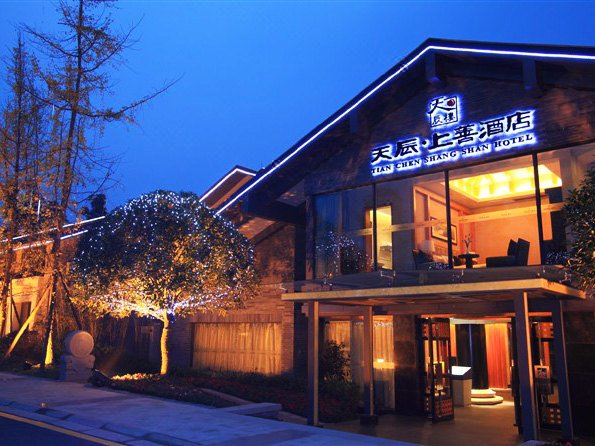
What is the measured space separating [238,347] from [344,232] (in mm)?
5972

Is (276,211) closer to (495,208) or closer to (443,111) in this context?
(443,111)

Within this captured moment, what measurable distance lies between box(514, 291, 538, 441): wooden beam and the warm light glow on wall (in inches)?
187

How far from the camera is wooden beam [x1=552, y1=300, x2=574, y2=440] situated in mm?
9859

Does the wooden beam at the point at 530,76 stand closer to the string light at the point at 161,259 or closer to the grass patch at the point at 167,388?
the string light at the point at 161,259

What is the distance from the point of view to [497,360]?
69.6 ft

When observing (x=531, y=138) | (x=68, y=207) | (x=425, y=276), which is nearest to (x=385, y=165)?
(x=531, y=138)

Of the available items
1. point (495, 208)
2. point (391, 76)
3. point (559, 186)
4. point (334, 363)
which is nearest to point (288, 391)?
point (334, 363)

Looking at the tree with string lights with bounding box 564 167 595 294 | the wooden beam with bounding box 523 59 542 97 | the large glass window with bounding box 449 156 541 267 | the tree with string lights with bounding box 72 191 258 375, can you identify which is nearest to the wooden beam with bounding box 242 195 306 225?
the tree with string lights with bounding box 72 191 258 375

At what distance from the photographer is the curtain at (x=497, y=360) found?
21.1 metres

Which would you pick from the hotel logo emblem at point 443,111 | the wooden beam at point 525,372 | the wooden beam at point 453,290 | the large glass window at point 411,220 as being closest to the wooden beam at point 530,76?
the hotel logo emblem at point 443,111

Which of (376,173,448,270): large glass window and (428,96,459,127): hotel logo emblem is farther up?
(428,96,459,127): hotel logo emblem

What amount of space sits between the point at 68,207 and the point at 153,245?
7.95m

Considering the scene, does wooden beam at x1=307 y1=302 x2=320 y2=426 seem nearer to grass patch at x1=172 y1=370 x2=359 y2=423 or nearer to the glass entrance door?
grass patch at x1=172 y1=370 x2=359 y2=423

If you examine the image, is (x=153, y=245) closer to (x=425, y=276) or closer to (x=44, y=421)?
(x=44, y=421)
